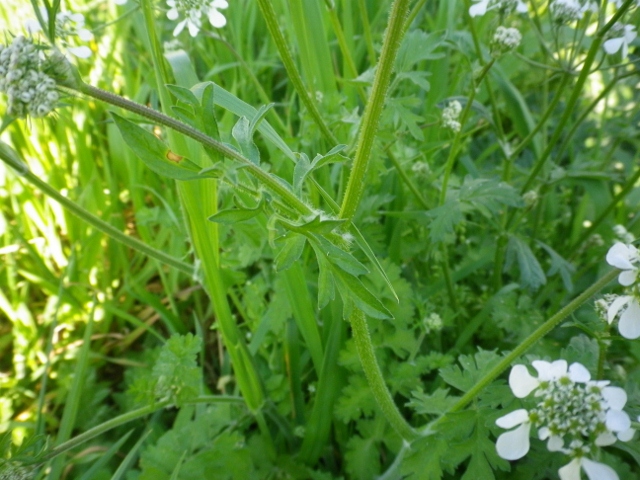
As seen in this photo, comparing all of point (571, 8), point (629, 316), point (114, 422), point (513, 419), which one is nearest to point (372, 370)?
point (513, 419)

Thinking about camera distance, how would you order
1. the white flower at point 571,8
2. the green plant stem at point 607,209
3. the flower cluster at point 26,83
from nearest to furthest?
the flower cluster at point 26,83 < the white flower at point 571,8 < the green plant stem at point 607,209

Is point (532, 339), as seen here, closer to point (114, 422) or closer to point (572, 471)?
point (572, 471)

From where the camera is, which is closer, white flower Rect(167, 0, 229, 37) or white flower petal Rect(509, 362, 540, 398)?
white flower petal Rect(509, 362, 540, 398)

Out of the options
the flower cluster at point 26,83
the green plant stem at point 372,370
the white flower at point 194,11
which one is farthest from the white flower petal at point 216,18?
the green plant stem at point 372,370

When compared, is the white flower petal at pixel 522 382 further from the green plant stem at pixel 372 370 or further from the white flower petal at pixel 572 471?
the green plant stem at pixel 372 370

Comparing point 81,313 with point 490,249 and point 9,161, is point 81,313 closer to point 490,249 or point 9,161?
point 9,161

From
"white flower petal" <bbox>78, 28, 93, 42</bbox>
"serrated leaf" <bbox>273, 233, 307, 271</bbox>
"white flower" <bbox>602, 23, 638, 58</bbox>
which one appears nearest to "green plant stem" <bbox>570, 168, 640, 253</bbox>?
"white flower" <bbox>602, 23, 638, 58</bbox>

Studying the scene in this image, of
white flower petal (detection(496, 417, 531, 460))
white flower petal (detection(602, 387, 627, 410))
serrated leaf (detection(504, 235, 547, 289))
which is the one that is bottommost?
serrated leaf (detection(504, 235, 547, 289))

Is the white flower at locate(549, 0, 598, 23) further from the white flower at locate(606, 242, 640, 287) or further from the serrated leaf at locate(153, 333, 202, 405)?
the serrated leaf at locate(153, 333, 202, 405)

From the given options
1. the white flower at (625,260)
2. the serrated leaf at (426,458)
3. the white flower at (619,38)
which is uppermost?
the white flower at (619,38)
